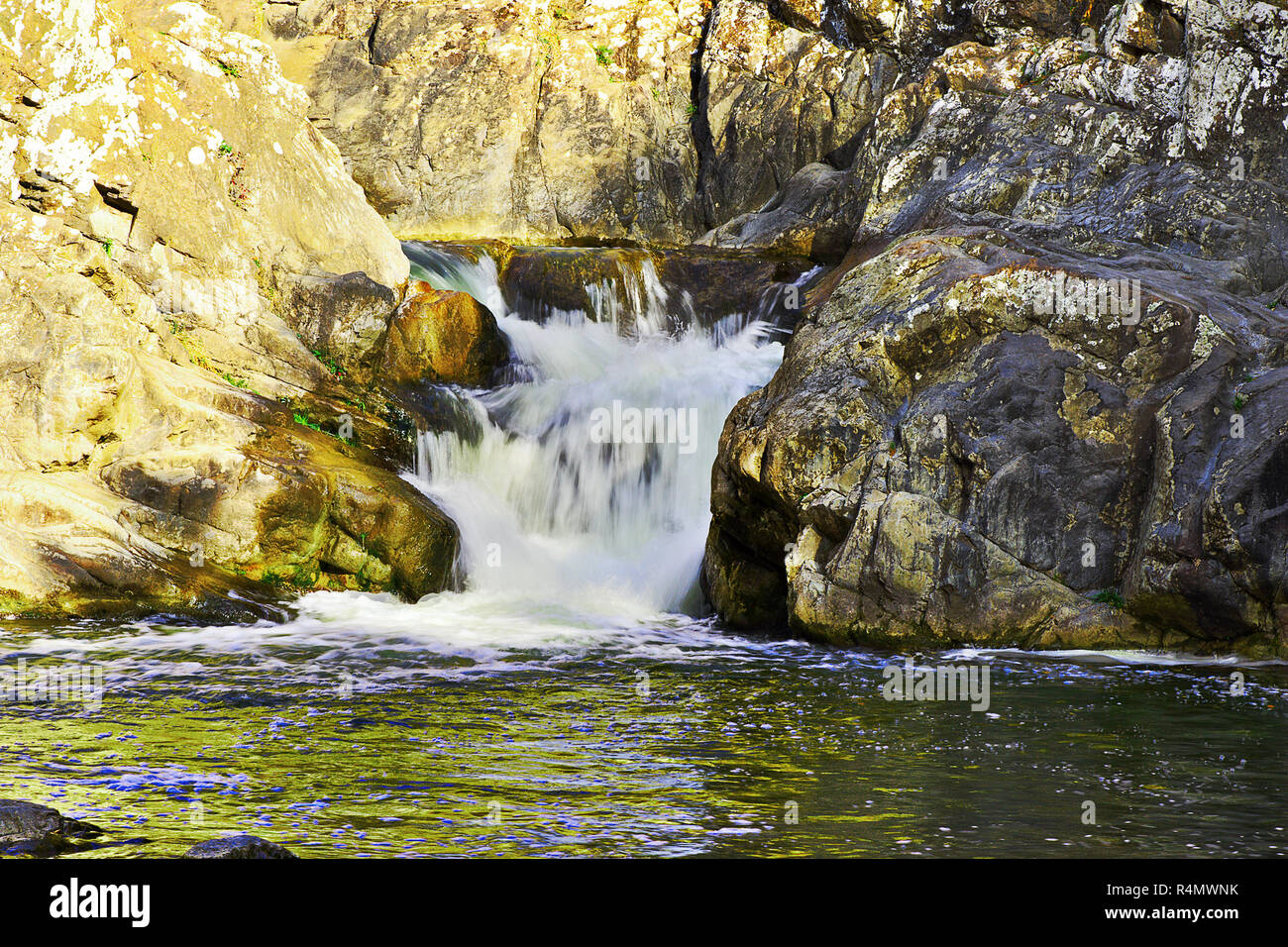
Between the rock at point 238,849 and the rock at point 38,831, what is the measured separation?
77cm

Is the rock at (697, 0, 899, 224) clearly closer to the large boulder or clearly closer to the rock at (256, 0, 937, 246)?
the rock at (256, 0, 937, 246)

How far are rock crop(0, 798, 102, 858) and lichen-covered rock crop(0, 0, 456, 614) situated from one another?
6.59 metres

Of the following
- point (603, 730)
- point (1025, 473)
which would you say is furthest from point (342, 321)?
point (603, 730)

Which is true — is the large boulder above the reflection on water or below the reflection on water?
above

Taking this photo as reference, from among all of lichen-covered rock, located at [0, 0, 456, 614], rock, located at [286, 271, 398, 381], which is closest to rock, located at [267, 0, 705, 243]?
lichen-covered rock, located at [0, 0, 456, 614]

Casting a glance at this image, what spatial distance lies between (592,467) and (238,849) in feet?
35.2

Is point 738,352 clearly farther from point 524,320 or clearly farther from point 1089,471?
point 1089,471

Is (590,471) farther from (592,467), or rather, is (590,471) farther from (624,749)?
(624,749)

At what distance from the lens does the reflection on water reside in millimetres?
6102

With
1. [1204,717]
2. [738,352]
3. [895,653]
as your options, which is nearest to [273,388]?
[738,352]

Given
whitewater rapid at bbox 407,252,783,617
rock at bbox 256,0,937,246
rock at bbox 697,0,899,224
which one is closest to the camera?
whitewater rapid at bbox 407,252,783,617

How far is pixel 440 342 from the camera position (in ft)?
56.2

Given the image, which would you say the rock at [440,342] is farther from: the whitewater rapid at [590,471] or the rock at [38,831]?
the rock at [38,831]

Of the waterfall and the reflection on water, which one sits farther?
the waterfall
